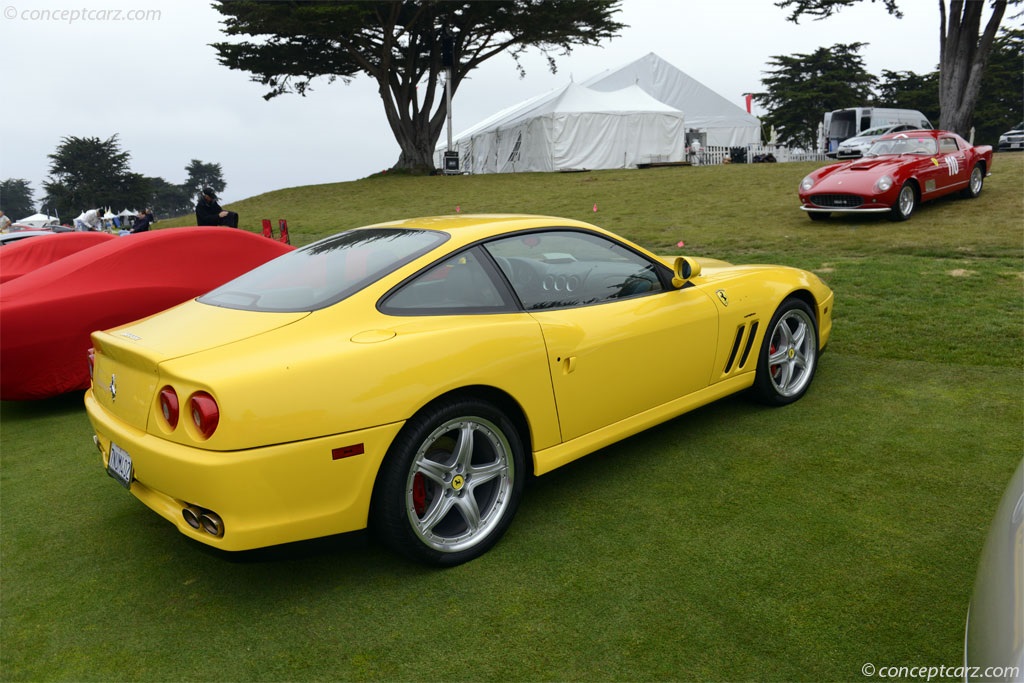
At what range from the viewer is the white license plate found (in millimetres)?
2668

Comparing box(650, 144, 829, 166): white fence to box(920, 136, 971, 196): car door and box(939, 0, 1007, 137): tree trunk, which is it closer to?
box(939, 0, 1007, 137): tree trunk

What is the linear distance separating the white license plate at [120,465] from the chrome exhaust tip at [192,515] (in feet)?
1.10

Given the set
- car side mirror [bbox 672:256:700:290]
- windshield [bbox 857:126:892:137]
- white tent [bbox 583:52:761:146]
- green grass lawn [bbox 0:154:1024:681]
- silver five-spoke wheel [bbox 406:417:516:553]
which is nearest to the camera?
green grass lawn [bbox 0:154:1024:681]

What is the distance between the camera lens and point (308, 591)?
8.91 ft

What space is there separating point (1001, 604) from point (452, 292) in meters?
2.09

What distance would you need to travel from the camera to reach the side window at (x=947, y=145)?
37.2ft

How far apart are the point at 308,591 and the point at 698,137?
33867 millimetres

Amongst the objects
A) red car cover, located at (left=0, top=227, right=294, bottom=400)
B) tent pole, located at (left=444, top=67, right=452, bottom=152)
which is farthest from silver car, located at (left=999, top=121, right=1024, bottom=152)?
red car cover, located at (left=0, top=227, right=294, bottom=400)

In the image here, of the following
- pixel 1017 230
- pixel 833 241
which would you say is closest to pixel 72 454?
pixel 833 241

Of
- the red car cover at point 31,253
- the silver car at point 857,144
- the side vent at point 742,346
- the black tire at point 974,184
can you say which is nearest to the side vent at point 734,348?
the side vent at point 742,346

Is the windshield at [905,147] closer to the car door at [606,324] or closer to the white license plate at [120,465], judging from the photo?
the car door at [606,324]

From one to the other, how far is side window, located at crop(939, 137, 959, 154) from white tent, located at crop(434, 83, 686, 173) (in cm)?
1710

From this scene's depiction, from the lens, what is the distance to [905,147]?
1141cm

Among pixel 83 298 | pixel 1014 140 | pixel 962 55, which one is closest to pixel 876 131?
pixel 962 55
